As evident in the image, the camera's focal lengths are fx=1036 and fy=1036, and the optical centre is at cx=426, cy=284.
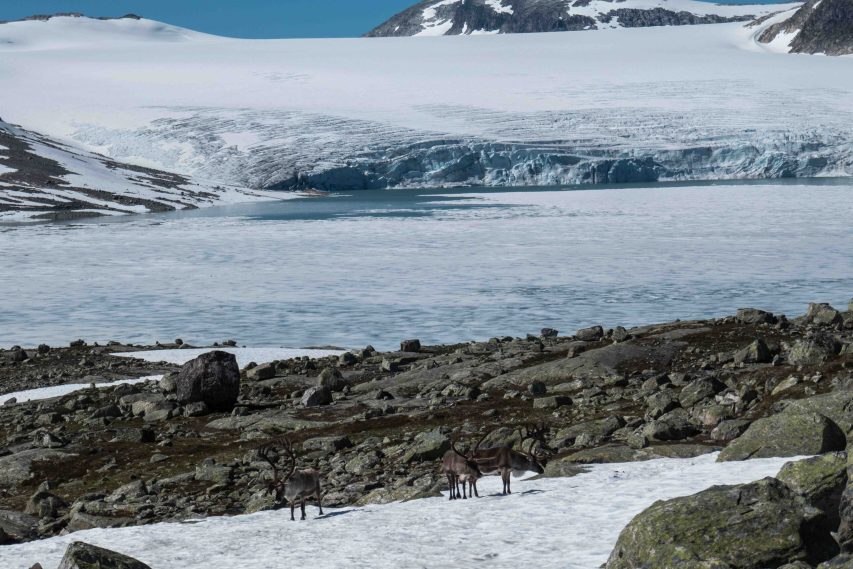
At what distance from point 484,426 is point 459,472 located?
3642 mm

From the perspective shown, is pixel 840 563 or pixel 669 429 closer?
pixel 840 563

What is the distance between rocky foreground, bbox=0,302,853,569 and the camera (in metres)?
5.80

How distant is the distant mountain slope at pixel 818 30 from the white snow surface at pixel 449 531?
15199 centimetres

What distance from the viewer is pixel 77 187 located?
3270 inches

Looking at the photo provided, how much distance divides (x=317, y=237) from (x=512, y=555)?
41436 mm

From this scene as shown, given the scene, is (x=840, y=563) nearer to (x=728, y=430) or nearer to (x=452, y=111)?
(x=728, y=430)

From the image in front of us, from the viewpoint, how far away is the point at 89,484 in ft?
37.1

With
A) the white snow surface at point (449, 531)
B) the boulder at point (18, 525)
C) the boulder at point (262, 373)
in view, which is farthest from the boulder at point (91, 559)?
the boulder at point (262, 373)

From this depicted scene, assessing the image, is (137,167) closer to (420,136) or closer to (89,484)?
(420,136)

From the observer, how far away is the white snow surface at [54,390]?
17297 mm

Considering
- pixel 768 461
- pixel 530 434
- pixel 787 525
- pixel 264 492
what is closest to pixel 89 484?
pixel 264 492

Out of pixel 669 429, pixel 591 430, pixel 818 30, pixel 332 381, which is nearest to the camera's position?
pixel 669 429

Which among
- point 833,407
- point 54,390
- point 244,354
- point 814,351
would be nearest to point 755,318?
point 814,351

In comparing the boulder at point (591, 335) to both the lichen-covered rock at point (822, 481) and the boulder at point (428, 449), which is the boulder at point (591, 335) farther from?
the lichen-covered rock at point (822, 481)
